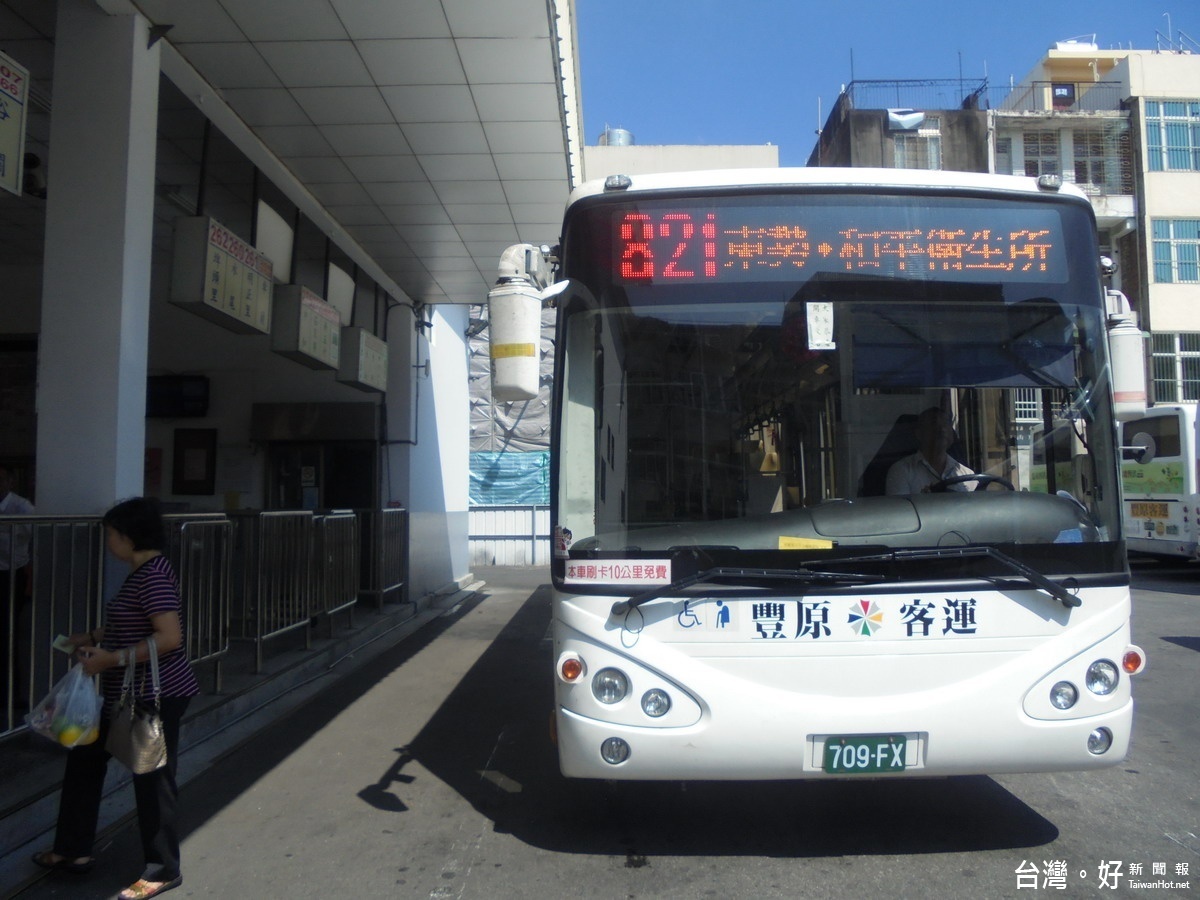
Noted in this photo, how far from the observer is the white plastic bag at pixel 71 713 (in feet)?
12.2

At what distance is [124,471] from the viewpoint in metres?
5.93

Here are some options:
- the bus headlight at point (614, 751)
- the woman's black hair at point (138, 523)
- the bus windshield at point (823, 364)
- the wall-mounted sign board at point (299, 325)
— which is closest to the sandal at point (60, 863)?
the woman's black hair at point (138, 523)

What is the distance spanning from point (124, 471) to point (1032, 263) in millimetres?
5370

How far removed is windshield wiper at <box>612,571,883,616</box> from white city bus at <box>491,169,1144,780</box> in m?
0.01

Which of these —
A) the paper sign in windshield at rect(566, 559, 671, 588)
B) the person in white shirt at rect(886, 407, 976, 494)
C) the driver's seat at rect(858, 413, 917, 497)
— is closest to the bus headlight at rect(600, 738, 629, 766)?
the paper sign in windshield at rect(566, 559, 671, 588)

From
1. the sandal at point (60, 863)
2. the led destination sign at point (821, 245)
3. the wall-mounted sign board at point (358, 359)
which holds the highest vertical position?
the wall-mounted sign board at point (358, 359)

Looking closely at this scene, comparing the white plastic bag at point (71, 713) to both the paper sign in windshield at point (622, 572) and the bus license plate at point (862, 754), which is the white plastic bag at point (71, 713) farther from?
the bus license plate at point (862, 754)

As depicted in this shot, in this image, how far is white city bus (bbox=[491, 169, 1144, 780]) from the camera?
12.8ft

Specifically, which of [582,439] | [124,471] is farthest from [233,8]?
[582,439]

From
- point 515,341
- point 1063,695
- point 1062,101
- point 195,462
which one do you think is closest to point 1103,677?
point 1063,695

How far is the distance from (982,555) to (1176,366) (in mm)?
26819

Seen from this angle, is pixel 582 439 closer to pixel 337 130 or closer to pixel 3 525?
pixel 3 525

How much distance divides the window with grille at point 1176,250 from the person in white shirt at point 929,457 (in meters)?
26.8

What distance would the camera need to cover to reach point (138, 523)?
3.94 metres
